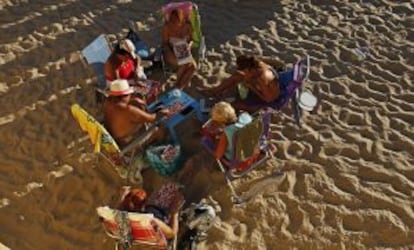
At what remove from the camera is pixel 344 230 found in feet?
16.6

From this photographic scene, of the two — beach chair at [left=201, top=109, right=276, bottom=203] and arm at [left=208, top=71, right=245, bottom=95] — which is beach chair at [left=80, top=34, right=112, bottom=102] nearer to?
arm at [left=208, top=71, right=245, bottom=95]

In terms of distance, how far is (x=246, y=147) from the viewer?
207 inches

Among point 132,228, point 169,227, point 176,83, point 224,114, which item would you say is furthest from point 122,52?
point 132,228

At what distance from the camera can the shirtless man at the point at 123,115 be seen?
18.1ft

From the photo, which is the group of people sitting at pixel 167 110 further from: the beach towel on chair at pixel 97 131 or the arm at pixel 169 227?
the beach towel on chair at pixel 97 131

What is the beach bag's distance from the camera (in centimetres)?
555

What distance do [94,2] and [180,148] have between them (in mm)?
3505

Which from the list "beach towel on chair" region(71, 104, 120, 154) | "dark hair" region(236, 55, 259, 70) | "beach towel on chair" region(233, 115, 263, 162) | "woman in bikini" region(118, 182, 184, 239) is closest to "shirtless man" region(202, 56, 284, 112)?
"dark hair" region(236, 55, 259, 70)

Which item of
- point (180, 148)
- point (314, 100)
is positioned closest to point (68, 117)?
point (180, 148)

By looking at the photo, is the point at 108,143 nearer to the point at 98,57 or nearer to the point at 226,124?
the point at 226,124

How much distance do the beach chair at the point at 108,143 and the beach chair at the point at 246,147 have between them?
0.59 metres

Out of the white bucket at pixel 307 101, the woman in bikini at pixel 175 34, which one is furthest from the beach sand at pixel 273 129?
the woman in bikini at pixel 175 34

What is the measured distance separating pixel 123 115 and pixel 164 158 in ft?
1.76

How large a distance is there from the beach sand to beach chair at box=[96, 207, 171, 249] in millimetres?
549
